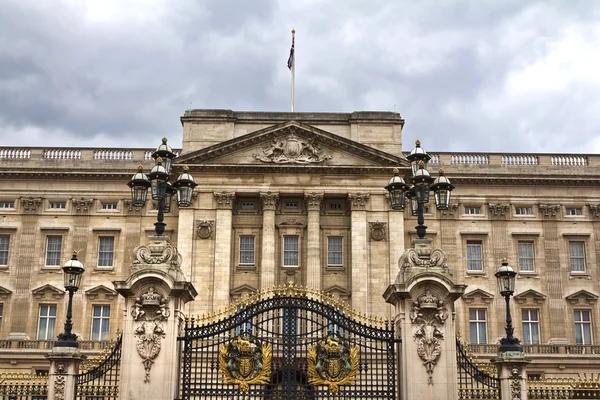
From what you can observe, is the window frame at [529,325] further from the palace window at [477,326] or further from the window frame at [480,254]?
the window frame at [480,254]

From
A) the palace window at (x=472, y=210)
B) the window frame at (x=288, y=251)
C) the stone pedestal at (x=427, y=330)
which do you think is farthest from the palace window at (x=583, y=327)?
the stone pedestal at (x=427, y=330)

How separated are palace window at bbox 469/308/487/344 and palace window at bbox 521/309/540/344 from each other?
99.9 inches

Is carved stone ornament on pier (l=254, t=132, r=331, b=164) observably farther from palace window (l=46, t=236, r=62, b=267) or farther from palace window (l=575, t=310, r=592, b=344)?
palace window (l=575, t=310, r=592, b=344)

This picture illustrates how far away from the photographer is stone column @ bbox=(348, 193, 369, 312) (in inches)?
1919

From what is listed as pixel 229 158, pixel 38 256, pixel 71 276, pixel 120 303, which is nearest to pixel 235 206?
pixel 229 158

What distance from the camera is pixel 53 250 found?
51.8m

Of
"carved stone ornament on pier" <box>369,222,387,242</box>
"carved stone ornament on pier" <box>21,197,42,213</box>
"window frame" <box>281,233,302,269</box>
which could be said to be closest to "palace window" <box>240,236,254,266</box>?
"window frame" <box>281,233,302,269</box>

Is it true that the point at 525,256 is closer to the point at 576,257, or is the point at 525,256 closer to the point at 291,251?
the point at 576,257

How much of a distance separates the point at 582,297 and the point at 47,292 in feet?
114

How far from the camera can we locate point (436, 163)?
176 feet

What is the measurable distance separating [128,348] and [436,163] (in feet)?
120

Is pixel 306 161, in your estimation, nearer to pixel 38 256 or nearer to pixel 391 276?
pixel 391 276

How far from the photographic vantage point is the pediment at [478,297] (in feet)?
167

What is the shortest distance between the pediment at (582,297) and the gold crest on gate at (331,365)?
3403 centimetres
